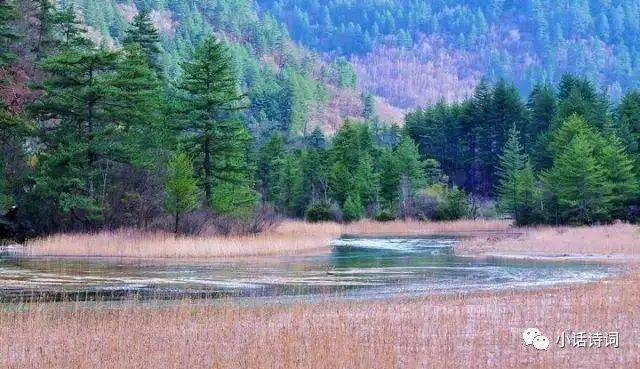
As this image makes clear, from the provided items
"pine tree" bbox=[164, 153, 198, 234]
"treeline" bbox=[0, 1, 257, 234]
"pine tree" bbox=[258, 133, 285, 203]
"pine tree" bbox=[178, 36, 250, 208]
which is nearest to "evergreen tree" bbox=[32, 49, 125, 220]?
"treeline" bbox=[0, 1, 257, 234]

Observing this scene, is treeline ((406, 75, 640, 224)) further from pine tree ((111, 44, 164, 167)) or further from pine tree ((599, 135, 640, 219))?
pine tree ((111, 44, 164, 167))

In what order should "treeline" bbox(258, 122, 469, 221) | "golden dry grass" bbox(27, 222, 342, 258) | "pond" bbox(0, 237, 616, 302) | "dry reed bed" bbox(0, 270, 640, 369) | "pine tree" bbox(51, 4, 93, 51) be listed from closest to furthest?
"dry reed bed" bbox(0, 270, 640, 369)
"pond" bbox(0, 237, 616, 302)
"golden dry grass" bbox(27, 222, 342, 258)
"pine tree" bbox(51, 4, 93, 51)
"treeline" bbox(258, 122, 469, 221)

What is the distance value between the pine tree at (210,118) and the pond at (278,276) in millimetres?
13540

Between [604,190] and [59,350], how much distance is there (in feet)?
192

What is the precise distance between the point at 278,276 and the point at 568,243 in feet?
78.8

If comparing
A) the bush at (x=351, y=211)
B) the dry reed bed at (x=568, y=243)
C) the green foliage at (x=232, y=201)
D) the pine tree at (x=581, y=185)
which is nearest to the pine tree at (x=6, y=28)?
the green foliage at (x=232, y=201)

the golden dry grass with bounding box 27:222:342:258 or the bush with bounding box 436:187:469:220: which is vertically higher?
the bush with bounding box 436:187:469:220

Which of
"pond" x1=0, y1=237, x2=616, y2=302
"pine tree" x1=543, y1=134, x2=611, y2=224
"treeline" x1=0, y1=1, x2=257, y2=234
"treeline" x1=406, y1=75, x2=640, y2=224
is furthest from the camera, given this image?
"treeline" x1=406, y1=75, x2=640, y2=224

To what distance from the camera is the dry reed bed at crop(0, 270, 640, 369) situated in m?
13.1

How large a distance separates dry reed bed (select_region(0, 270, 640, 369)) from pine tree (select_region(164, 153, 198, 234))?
89.9 ft

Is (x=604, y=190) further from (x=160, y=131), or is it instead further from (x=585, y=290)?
(x=585, y=290)

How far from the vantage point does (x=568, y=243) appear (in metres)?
49.4

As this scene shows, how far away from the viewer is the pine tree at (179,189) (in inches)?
1905

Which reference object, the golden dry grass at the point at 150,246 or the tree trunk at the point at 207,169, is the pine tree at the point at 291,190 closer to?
the tree trunk at the point at 207,169
